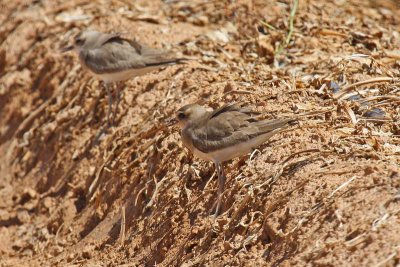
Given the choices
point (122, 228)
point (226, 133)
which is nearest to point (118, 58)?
point (122, 228)

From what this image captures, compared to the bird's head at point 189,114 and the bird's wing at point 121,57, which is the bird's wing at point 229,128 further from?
the bird's wing at point 121,57

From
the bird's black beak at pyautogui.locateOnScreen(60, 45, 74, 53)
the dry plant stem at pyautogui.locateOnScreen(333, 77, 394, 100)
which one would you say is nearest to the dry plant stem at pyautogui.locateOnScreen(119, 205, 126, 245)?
the dry plant stem at pyautogui.locateOnScreen(333, 77, 394, 100)

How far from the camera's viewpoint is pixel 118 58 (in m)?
10.9

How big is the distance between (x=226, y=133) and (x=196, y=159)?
111cm

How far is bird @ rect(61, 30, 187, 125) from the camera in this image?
34.9 feet

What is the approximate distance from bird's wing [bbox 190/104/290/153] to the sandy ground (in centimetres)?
36

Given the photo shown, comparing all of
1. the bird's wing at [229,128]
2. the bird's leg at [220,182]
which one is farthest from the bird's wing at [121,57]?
the bird's leg at [220,182]

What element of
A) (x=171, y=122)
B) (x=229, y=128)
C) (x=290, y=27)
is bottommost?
(x=290, y=27)

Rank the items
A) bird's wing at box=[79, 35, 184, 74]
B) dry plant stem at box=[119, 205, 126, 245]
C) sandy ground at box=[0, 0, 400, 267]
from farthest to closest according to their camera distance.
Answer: bird's wing at box=[79, 35, 184, 74] → dry plant stem at box=[119, 205, 126, 245] → sandy ground at box=[0, 0, 400, 267]

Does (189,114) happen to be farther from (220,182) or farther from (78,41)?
(78,41)

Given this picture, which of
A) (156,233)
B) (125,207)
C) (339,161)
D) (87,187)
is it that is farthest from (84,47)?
(339,161)

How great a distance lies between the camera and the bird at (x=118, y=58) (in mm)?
10648

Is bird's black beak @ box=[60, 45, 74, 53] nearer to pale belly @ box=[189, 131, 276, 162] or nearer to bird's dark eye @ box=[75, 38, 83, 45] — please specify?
bird's dark eye @ box=[75, 38, 83, 45]

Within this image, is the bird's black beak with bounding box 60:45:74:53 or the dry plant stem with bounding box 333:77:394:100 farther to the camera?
the bird's black beak with bounding box 60:45:74:53
